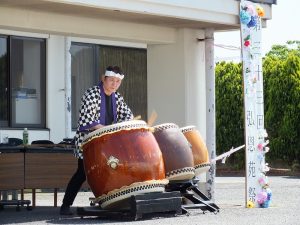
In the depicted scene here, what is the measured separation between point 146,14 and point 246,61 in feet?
4.82

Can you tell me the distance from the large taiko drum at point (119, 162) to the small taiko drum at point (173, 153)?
51 cm

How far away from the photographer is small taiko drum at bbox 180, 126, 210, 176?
11477mm

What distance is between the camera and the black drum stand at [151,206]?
33.3 feet

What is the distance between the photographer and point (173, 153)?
35.7 ft

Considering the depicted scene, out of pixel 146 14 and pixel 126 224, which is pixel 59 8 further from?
pixel 126 224

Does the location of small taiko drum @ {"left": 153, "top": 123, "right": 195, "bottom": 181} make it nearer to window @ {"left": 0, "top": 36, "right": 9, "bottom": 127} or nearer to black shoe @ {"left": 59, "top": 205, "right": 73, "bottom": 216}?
black shoe @ {"left": 59, "top": 205, "right": 73, "bottom": 216}

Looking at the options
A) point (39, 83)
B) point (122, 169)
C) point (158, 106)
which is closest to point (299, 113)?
point (39, 83)

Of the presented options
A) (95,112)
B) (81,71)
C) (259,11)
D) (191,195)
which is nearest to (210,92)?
(259,11)

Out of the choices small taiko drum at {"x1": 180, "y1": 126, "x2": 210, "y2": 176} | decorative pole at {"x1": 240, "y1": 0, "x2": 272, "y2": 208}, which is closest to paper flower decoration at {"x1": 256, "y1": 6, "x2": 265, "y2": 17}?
decorative pole at {"x1": 240, "y1": 0, "x2": 272, "y2": 208}

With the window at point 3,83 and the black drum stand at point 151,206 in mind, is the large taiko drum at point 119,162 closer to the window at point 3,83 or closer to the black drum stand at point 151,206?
the black drum stand at point 151,206

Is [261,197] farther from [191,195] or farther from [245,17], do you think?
[245,17]

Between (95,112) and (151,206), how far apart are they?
4.01ft

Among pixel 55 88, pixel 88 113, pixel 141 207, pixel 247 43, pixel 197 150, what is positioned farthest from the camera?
pixel 55 88

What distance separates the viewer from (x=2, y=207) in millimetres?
12359
